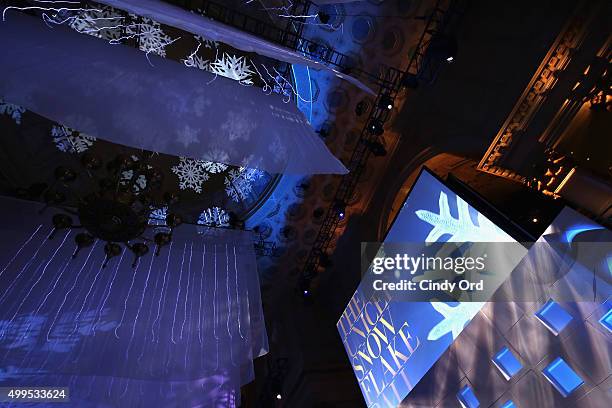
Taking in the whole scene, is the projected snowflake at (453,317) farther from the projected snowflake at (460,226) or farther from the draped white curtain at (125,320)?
the draped white curtain at (125,320)

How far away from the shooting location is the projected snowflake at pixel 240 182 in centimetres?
823

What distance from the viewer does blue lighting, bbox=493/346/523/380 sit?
369 cm

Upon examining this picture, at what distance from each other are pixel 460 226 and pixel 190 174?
5.78 metres

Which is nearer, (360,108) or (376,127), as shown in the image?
(376,127)

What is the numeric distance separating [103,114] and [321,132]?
16.7 ft

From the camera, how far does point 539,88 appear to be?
4.64 meters

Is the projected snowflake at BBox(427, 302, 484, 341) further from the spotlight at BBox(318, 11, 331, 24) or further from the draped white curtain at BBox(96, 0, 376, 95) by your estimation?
the spotlight at BBox(318, 11, 331, 24)

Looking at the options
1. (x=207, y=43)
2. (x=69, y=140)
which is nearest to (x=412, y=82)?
(x=207, y=43)

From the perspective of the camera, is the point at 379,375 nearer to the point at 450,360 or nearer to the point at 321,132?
the point at 450,360

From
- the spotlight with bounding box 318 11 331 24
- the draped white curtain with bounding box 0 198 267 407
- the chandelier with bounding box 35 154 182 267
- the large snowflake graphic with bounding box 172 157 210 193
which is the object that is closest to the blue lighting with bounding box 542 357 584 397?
the draped white curtain with bounding box 0 198 267 407

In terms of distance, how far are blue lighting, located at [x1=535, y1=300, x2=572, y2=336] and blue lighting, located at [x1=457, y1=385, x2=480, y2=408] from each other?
1215mm

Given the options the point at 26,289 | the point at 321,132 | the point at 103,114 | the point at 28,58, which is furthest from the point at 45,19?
the point at 321,132

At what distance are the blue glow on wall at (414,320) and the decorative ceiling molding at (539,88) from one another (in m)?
0.86

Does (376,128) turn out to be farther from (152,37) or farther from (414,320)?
(152,37)
